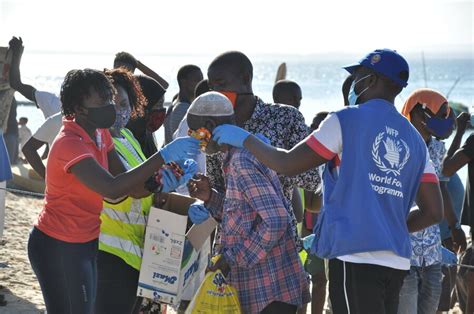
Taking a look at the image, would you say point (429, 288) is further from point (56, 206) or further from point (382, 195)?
point (56, 206)

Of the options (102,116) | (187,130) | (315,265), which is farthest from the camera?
(315,265)

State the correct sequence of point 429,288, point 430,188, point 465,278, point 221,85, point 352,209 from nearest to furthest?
point 352,209
point 430,188
point 221,85
point 429,288
point 465,278

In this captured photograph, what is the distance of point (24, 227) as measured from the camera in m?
11.4

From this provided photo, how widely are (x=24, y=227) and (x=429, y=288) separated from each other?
674cm

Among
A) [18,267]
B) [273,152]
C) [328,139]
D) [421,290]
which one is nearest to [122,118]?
[273,152]

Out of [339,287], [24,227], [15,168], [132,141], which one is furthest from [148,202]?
[15,168]

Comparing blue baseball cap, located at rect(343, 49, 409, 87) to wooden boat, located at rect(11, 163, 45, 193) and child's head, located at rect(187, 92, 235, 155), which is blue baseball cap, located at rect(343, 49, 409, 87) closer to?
child's head, located at rect(187, 92, 235, 155)

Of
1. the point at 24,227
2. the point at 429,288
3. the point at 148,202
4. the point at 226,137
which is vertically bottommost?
the point at 24,227

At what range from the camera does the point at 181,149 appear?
456 cm

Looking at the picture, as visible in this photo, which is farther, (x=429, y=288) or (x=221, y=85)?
(x=429, y=288)

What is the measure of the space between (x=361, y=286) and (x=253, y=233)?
619 millimetres

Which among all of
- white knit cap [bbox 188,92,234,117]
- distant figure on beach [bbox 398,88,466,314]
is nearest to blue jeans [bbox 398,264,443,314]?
distant figure on beach [bbox 398,88,466,314]

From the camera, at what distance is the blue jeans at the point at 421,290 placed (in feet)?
17.7

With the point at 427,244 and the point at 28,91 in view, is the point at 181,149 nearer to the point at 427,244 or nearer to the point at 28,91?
the point at 427,244
